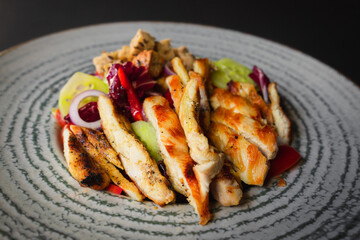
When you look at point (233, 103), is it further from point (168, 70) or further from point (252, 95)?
point (168, 70)

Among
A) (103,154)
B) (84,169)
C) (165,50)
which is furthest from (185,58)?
(84,169)

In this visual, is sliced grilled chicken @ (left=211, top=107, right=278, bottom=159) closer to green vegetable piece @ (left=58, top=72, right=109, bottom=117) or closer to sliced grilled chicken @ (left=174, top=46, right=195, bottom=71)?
sliced grilled chicken @ (left=174, top=46, right=195, bottom=71)

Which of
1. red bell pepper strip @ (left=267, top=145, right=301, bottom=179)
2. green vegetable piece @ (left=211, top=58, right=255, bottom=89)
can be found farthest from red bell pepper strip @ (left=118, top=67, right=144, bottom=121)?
red bell pepper strip @ (left=267, top=145, right=301, bottom=179)

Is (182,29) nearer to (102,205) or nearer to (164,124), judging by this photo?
(164,124)

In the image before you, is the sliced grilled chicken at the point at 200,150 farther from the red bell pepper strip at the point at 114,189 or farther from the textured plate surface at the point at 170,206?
the red bell pepper strip at the point at 114,189

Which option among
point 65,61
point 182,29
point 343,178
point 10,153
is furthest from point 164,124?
point 182,29

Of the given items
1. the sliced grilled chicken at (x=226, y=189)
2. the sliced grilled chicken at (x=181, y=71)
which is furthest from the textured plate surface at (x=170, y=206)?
the sliced grilled chicken at (x=181, y=71)
